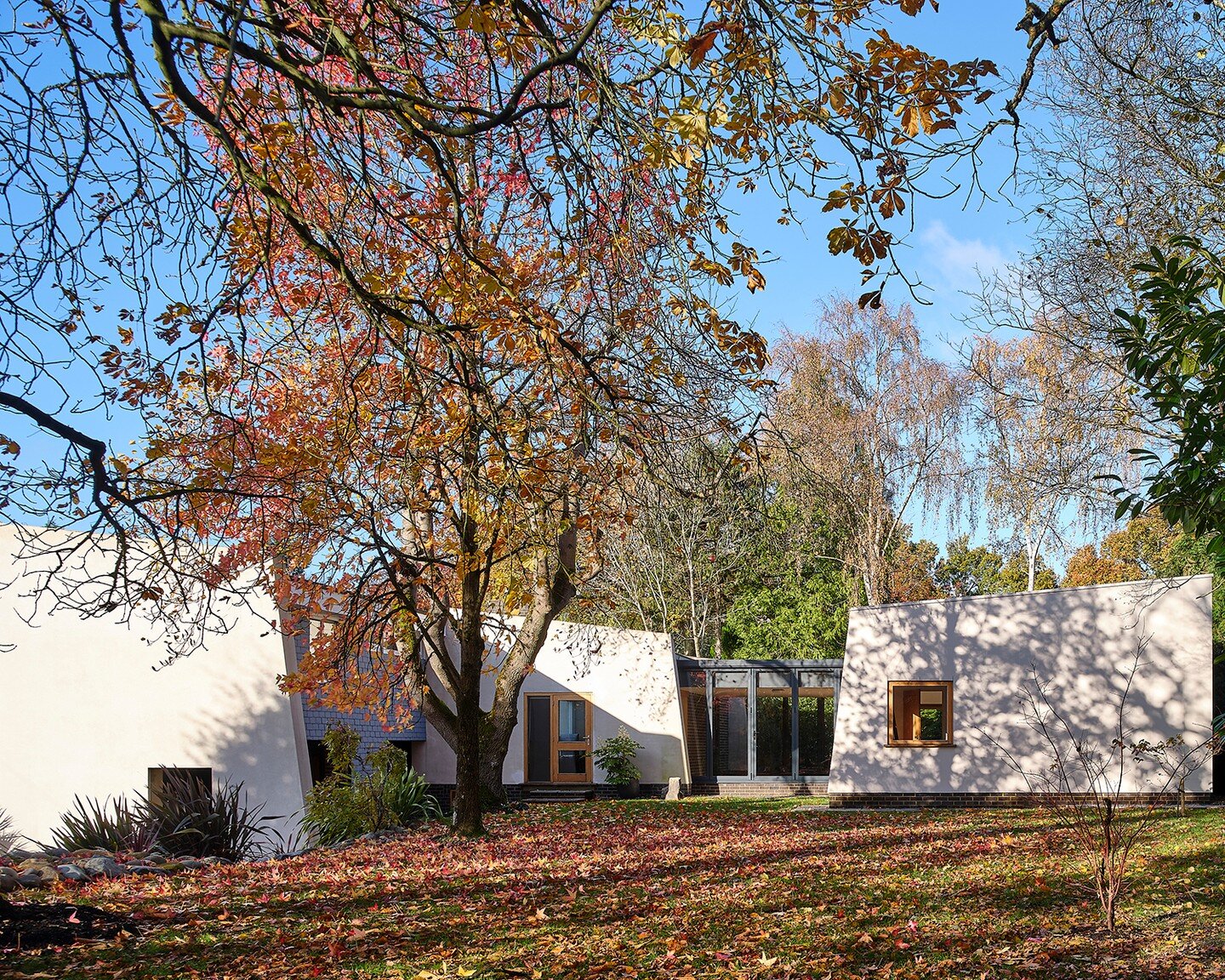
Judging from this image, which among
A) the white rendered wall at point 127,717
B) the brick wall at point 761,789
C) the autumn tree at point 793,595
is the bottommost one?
the brick wall at point 761,789

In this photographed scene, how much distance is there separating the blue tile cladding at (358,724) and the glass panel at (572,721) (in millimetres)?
3174

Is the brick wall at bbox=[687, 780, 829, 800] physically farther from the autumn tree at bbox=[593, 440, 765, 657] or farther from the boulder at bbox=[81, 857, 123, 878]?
the boulder at bbox=[81, 857, 123, 878]

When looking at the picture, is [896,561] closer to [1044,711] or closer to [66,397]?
[1044,711]

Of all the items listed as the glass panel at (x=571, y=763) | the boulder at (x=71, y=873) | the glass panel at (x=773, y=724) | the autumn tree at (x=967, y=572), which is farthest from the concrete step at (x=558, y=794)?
the autumn tree at (x=967, y=572)

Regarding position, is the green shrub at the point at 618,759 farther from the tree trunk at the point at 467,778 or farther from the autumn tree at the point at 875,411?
the tree trunk at the point at 467,778

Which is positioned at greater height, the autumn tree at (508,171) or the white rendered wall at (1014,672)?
the autumn tree at (508,171)

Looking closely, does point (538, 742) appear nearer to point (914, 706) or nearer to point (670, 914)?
point (914, 706)

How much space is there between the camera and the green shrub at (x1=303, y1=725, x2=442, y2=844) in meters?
12.9

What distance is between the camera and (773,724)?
24750 mm

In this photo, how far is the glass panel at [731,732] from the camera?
2402cm

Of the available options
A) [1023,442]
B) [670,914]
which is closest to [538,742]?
[1023,442]

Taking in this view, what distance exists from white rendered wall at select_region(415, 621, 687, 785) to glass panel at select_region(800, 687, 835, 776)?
3759mm

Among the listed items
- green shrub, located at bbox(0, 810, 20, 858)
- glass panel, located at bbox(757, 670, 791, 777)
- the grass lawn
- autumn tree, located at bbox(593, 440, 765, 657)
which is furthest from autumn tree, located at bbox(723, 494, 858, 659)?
green shrub, located at bbox(0, 810, 20, 858)

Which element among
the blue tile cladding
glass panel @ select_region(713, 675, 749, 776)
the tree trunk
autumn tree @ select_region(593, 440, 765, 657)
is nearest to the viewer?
the tree trunk
